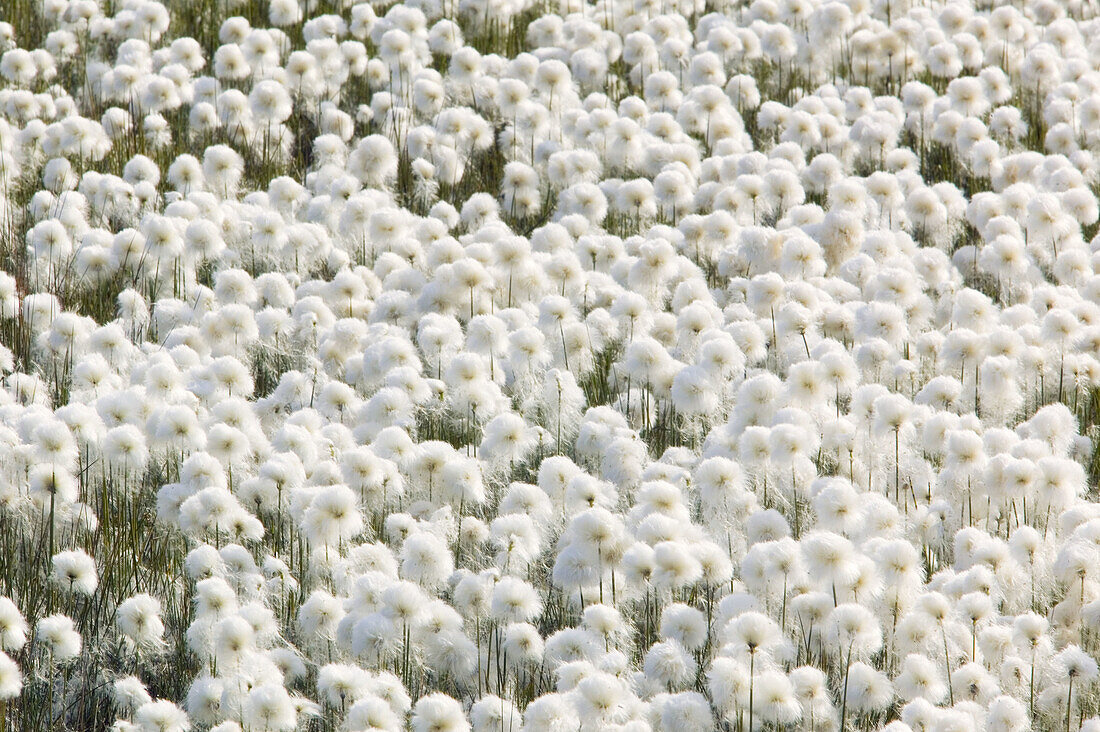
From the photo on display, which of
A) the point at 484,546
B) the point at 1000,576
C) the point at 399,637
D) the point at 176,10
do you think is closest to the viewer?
the point at 399,637

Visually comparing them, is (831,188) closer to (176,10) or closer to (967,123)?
(967,123)

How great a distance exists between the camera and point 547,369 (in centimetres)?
716

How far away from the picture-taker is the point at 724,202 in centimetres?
864

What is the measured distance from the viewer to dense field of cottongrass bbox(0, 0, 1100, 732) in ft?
16.5

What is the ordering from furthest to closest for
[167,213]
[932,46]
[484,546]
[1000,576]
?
[932,46]
[167,213]
[484,546]
[1000,576]

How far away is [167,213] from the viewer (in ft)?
27.2

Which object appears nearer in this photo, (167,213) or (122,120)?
(167,213)

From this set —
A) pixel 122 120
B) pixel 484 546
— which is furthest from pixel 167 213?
pixel 484 546

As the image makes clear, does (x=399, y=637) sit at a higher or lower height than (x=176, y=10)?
lower

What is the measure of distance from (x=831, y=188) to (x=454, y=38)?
3950 millimetres

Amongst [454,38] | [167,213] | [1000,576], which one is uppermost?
[454,38]

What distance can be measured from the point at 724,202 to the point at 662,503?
11.5ft

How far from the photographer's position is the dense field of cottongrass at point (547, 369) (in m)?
5.03

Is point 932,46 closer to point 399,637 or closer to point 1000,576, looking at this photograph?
point 1000,576
